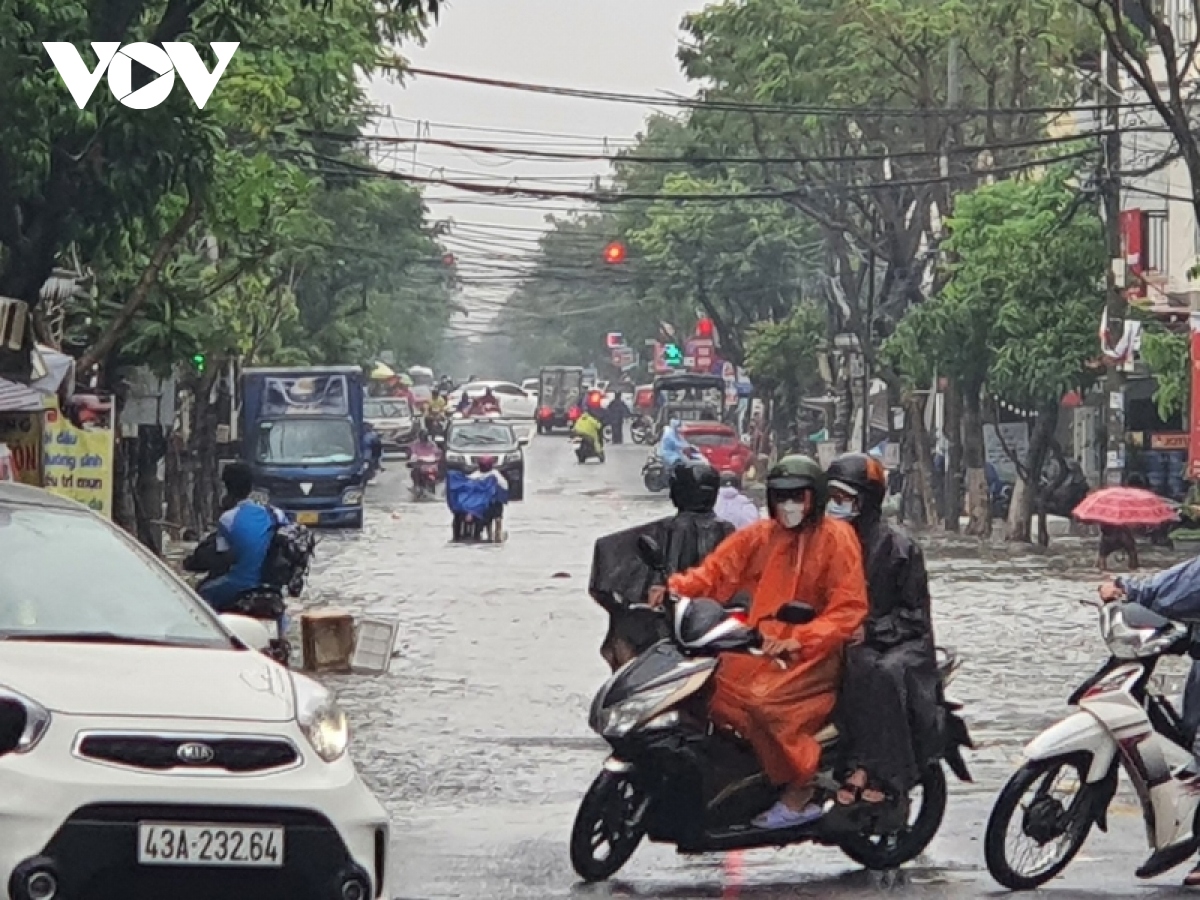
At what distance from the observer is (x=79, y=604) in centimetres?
856

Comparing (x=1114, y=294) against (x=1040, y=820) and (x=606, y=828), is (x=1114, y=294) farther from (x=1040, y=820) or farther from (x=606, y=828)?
(x=606, y=828)

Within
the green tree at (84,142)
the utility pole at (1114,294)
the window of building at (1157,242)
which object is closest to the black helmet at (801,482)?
the green tree at (84,142)

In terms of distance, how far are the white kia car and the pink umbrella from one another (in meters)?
26.2

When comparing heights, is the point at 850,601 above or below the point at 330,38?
below

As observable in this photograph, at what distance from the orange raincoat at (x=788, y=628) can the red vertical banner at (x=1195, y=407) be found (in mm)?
30108

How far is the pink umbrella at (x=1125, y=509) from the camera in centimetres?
3350

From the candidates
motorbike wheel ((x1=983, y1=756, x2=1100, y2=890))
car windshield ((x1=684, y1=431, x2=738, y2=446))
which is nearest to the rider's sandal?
motorbike wheel ((x1=983, y1=756, x2=1100, y2=890))

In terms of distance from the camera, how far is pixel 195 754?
752cm

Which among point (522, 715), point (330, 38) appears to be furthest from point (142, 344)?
point (522, 715)

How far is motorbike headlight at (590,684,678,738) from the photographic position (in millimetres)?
10242

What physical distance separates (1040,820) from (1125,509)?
23.8m

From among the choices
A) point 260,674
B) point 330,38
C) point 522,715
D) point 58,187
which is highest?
point 330,38

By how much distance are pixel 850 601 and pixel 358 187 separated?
158 feet

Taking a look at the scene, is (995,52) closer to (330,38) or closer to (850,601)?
(330,38)
